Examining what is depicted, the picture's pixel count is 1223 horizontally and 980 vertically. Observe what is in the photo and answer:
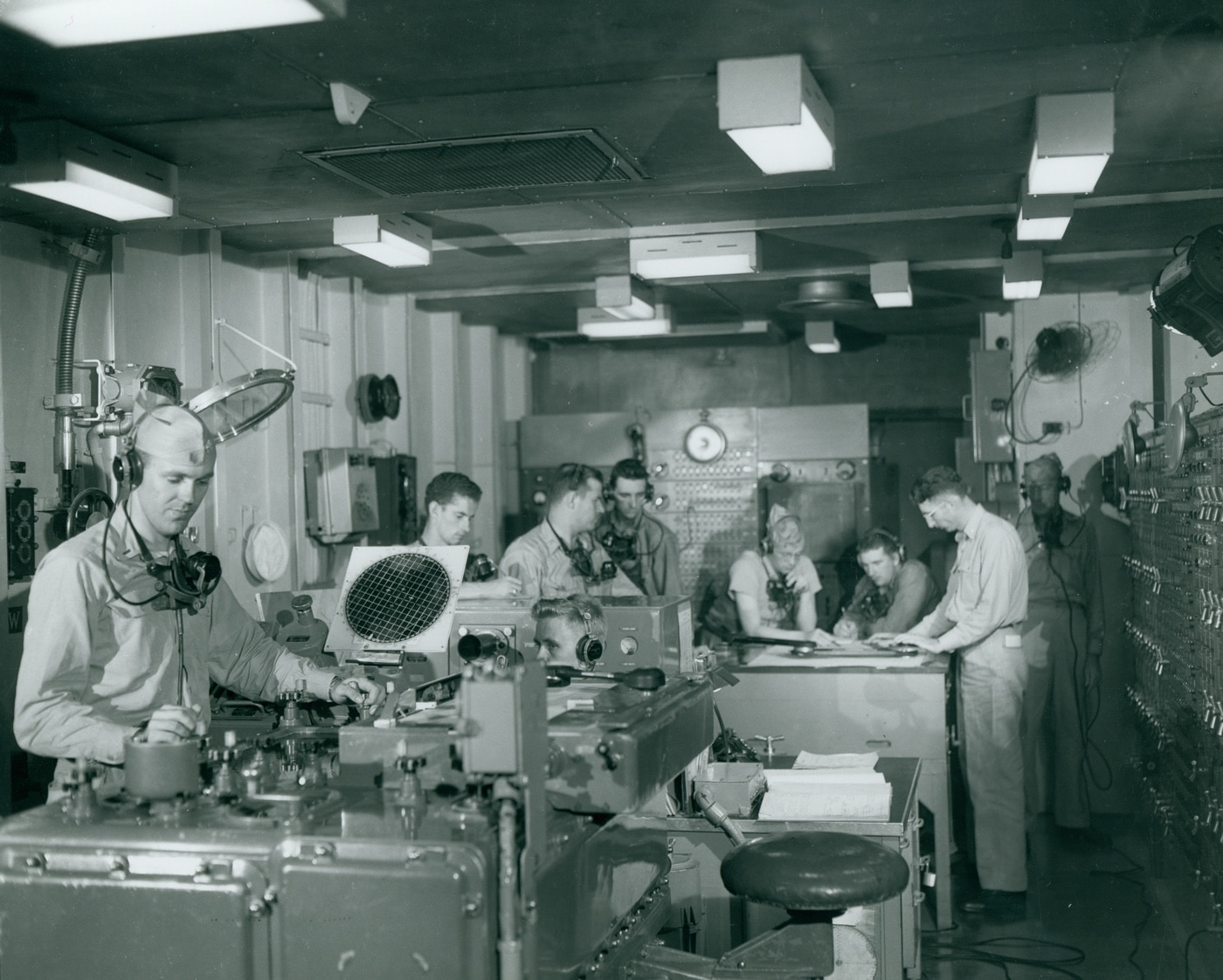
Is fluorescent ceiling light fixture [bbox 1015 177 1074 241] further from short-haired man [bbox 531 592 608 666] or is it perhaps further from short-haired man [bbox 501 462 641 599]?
short-haired man [bbox 531 592 608 666]

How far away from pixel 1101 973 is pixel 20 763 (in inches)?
160

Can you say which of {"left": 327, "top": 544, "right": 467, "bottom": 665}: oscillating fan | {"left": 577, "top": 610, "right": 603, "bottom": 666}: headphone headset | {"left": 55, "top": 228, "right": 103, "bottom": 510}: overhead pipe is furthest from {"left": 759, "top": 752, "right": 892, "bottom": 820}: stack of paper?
{"left": 55, "top": 228, "right": 103, "bottom": 510}: overhead pipe

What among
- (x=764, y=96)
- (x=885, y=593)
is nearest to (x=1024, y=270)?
(x=885, y=593)

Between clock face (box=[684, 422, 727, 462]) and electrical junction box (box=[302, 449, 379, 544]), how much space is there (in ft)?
8.66

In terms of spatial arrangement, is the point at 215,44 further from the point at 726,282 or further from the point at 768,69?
the point at 726,282

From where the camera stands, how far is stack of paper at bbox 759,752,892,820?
367 cm

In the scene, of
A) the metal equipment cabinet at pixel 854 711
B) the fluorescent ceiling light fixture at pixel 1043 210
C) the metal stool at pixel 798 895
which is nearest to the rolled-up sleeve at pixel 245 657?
the metal stool at pixel 798 895

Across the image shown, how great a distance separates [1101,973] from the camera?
15.0ft

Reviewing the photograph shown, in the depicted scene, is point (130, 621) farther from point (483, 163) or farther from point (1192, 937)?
point (1192, 937)

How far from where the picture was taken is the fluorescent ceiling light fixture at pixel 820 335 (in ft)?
29.6

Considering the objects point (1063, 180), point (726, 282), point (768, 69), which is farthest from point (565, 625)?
point (726, 282)

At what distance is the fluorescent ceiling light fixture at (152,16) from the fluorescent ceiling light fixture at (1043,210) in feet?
10.4

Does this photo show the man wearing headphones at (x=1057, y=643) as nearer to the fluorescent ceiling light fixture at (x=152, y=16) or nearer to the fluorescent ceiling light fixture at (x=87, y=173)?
the fluorescent ceiling light fixture at (x=87, y=173)

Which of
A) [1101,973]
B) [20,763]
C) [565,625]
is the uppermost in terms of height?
[565,625]
